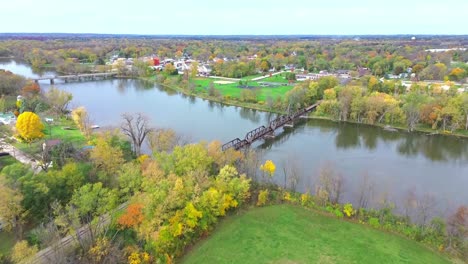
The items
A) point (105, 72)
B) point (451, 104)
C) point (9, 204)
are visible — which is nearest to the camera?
point (9, 204)

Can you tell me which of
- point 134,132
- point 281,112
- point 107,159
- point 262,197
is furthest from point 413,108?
point 107,159

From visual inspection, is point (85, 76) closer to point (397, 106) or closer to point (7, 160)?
point (7, 160)

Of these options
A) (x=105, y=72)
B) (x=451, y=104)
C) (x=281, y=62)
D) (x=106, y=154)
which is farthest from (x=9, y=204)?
(x=281, y=62)

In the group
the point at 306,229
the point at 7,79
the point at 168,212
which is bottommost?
the point at 306,229

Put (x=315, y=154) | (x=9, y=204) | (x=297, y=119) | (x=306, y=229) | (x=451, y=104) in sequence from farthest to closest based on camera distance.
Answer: (x=297, y=119), (x=451, y=104), (x=315, y=154), (x=306, y=229), (x=9, y=204)

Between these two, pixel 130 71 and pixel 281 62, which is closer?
pixel 130 71

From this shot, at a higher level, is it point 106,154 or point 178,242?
point 106,154

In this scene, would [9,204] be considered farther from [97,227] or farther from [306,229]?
[306,229]

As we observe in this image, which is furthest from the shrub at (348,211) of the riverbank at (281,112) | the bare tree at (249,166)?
the riverbank at (281,112)
